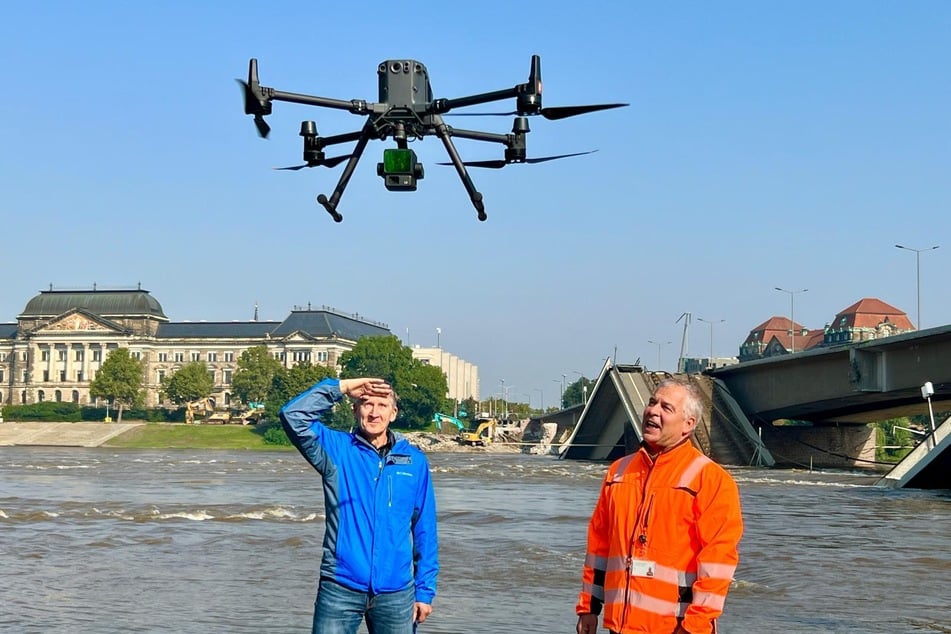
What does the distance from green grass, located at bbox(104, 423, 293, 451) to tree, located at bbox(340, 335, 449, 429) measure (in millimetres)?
23126

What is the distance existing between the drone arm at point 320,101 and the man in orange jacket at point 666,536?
464cm

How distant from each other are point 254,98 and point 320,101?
0.62 meters

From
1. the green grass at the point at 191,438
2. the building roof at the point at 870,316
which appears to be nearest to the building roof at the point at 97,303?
the green grass at the point at 191,438

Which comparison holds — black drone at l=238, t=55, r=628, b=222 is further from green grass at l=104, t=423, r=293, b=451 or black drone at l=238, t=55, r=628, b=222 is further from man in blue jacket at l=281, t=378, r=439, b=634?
green grass at l=104, t=423, r=293, b=451

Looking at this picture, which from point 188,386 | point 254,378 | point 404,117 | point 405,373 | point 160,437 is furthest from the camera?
point 254,378

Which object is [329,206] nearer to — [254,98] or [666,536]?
[254,98]

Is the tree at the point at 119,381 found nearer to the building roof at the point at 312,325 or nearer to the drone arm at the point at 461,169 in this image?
the building roof at the point at 312,325

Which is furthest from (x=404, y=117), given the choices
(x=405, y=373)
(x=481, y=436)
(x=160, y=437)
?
(x=405, y=373)

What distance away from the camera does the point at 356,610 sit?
6625 millimetres

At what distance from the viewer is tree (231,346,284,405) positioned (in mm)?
169500

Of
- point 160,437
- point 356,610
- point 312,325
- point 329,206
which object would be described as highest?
point 312,325

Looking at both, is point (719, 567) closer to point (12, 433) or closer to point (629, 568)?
point (629, 568)

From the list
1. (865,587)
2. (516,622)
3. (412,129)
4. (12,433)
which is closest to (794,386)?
(865,587)

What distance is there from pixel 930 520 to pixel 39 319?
183812mm
